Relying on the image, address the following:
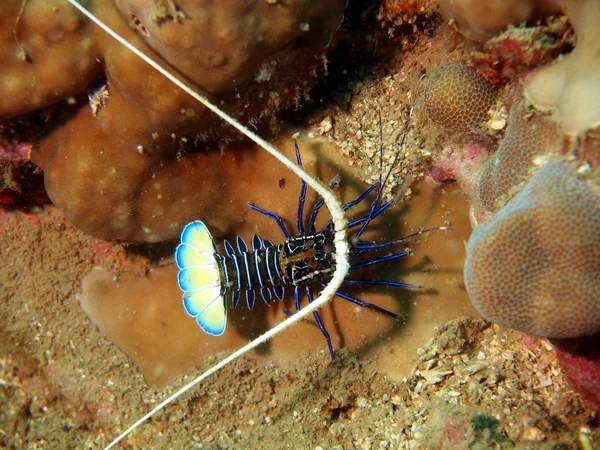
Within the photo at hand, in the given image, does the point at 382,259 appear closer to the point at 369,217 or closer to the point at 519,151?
the point at 369,217

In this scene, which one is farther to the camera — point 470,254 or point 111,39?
point 111,39

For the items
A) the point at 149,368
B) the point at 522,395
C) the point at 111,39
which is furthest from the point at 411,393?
the point at 111,39

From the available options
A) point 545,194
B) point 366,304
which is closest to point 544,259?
point 545,194

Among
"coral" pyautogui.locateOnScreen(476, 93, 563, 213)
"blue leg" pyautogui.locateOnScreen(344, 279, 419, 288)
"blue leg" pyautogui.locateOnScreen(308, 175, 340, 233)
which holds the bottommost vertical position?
"blue leg" pyautogui.locateOnScreen(344, 279, 419, 288)

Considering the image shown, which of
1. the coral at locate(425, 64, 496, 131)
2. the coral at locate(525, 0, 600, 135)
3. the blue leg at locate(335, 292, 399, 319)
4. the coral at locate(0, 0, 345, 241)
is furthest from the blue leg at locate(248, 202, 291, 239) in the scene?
the coral at locate(525, 0, 600, 135)

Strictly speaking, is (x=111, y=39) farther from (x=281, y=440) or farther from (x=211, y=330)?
(x=281, y=440)

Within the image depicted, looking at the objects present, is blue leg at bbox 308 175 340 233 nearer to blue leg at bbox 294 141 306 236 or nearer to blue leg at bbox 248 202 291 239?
blue leg at bbox 294 141 306 236
